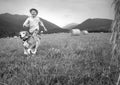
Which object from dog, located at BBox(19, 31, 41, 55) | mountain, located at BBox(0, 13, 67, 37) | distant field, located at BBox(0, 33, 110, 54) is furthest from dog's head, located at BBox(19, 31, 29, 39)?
mountain, located at BBox(0, 13, 67, 37)

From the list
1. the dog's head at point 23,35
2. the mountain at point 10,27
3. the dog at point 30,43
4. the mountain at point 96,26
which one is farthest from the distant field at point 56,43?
the mountain at point 96,26

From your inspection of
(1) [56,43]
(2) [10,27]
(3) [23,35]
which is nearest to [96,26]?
(2) [10,27]

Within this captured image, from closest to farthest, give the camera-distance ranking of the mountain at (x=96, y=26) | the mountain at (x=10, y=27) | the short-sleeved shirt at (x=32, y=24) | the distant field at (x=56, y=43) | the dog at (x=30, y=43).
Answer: the dog at (x=30, y=43)
the short-sleeved shirt at (x=32, y=24)
the distant field at (x=56, y=43)
the mountain at (x=10, y=27)
the mountain at (x=96, y=26)

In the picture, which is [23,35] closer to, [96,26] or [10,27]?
[10,27]

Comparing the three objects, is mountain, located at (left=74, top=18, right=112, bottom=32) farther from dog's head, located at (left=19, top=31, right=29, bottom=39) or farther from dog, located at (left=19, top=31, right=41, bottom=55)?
dog's head, located at (left=19, top=31, right=29, bottom=39)

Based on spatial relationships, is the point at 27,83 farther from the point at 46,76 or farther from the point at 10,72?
the point at 10,72

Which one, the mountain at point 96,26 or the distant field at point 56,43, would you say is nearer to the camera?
the distant field at point 56,43

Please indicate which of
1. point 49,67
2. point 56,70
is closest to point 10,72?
point 49,67

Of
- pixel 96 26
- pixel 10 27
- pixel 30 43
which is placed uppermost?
pixel 96 26

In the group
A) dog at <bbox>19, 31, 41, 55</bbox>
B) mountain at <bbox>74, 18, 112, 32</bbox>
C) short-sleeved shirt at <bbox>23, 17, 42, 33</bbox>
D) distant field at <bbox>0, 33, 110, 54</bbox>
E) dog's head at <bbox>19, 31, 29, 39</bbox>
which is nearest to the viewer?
dog's head at <bbox>19, 31, 29, 39</bbox>

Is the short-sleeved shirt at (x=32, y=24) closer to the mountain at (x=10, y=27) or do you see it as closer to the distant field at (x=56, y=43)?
the distant field at (x=56, y=43)

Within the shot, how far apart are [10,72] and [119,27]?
2916 millimetres

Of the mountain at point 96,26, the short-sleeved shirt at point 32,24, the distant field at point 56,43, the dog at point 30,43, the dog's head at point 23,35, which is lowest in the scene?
the distant field at point 56,43

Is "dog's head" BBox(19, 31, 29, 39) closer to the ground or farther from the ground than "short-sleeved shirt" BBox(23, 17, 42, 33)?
closer to the ground
